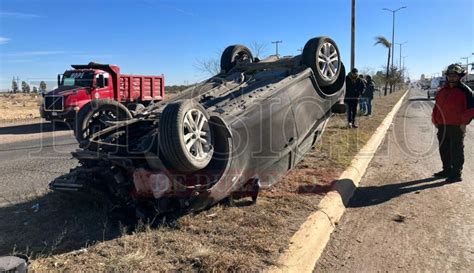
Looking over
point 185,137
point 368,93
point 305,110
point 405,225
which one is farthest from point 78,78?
point 405,225

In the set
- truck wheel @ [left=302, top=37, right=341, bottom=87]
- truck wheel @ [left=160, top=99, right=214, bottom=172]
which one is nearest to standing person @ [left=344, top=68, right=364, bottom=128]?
truck wheel @ [left=302, top=37, right=341, bottom=87]

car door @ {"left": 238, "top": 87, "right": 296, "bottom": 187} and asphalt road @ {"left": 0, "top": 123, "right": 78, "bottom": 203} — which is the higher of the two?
car door @ {"left": 238, "top": 87, "right": 296, "bottom": 187}

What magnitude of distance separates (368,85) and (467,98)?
1022cm

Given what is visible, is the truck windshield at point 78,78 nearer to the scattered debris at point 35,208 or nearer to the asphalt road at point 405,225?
the asphalt road at point 405,225

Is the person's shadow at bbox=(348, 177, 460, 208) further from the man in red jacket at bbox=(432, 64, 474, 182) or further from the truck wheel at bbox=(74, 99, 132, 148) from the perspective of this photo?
the truck wheel at bbox=(74, 99, 132, 148)

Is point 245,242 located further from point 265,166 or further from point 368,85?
point 368,85

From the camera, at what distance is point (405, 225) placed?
486 cm

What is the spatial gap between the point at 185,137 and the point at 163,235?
911mm

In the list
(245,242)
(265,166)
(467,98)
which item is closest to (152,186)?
(245,242)

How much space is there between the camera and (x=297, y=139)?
597 centimetres

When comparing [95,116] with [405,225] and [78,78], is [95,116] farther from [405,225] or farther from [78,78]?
[78,78]

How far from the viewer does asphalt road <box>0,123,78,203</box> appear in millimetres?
6563

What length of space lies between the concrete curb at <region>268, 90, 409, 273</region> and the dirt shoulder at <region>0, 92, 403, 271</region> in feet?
0.31

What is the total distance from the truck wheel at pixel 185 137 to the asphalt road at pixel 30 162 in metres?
2.84
